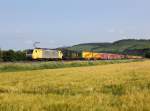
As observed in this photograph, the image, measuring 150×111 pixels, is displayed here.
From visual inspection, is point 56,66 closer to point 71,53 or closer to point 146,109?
point 71,53

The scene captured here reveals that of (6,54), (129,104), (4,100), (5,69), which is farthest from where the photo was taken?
(6,54)

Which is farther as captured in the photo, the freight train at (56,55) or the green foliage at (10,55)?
the green foliage at (10,55)

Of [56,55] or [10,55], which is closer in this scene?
[10,55]

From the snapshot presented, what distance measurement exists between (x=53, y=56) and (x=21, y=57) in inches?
Answer: 282

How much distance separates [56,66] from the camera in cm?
6619

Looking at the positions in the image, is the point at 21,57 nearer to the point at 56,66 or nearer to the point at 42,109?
the point at 56,66

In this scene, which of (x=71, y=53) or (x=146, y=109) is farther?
(x=71, y=53)

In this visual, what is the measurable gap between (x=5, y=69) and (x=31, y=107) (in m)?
45.5

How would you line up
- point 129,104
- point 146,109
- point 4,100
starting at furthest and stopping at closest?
point 4,100
point 129,104
point 146,109

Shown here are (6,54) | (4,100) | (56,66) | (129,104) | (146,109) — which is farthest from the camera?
(6,54)

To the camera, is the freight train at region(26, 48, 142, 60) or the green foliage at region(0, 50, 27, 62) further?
the green foliage at region(0, 50, 27, 62)

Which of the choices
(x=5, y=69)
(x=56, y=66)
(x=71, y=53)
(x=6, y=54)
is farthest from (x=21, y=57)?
(x=5, y=69)

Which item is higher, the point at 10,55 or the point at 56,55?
the point at 10,55

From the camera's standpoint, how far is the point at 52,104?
11.8 metres
